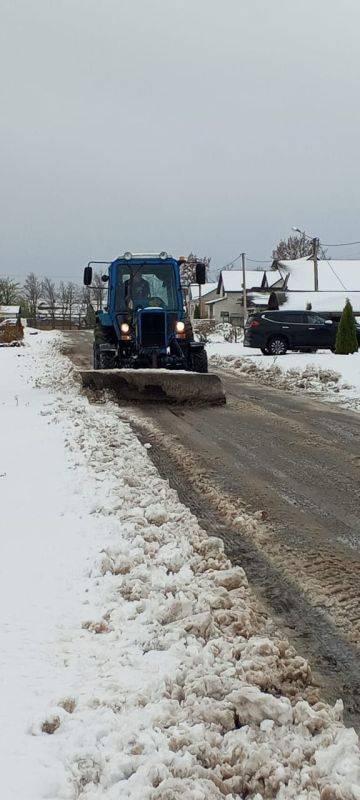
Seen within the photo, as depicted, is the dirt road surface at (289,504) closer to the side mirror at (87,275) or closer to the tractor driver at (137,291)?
the tractor driver at (137,291)

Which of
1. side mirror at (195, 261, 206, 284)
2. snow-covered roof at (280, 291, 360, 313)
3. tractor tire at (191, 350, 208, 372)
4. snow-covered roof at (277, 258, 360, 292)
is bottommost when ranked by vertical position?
tractor tire at (191, 350, 208, 372)

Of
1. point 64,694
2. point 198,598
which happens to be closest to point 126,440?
point 198,598

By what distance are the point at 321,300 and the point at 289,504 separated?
41.3 meters

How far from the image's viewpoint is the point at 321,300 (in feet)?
144

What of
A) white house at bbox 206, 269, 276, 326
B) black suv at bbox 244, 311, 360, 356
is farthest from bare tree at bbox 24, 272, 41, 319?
black suv at bbox 244, 311, 360, 356

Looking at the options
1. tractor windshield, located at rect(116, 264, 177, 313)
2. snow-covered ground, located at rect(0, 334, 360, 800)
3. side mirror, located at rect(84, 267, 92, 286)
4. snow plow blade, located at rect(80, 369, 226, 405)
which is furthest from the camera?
tractor windshield, located at rect(116, 264, 177, 313)

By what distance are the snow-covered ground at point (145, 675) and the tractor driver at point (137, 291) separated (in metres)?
8.19

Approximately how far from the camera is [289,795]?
5.30ft

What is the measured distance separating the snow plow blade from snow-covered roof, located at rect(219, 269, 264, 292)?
57963 mm

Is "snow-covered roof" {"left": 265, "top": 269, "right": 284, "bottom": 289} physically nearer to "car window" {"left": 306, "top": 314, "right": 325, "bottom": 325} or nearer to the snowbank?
"car window" {"left": 306, "top": 314, "right": 325, "bottom": 325}

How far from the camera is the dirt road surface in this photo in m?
2.63

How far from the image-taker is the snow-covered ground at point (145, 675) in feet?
5.55

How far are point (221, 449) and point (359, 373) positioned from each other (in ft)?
28.0

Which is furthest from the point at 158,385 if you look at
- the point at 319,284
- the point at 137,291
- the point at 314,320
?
the point at 319,284
